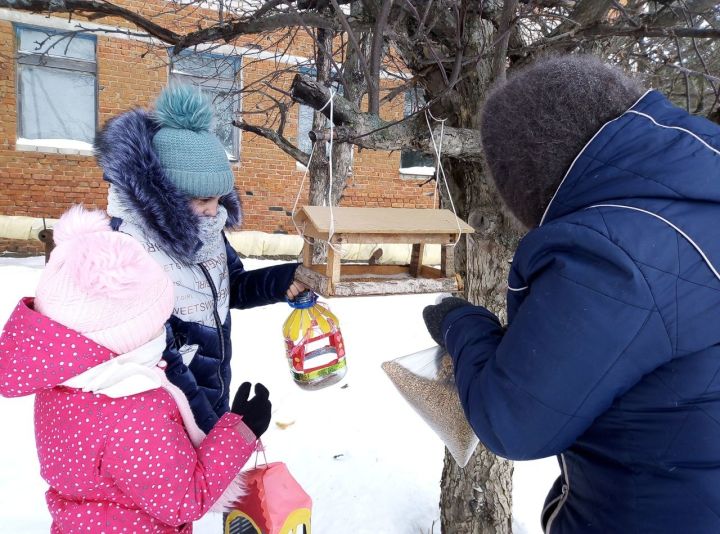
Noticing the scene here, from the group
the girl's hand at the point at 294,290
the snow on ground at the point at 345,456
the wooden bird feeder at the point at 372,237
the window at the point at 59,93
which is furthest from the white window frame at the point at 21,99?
the wooden bird feeder at the point at 372,237

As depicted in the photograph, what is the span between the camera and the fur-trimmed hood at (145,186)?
1502 millimetres

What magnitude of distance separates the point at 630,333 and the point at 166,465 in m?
0.94

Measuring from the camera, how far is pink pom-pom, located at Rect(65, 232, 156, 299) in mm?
1135

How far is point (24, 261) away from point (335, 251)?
6788 mm

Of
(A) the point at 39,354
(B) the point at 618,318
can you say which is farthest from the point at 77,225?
(B) the point at 618,318

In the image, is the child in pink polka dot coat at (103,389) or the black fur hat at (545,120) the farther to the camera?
the child in pink polka dot coat at (103,389)

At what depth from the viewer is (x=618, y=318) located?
32.7 inches

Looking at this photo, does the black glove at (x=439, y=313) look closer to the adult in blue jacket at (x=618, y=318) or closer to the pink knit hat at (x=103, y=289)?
the adult in blue jacket at (x=618, y=318)

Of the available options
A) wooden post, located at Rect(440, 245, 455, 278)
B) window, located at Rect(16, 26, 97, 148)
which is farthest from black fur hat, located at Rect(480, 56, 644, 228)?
window, located at Rect(16, 26, 97, 148)

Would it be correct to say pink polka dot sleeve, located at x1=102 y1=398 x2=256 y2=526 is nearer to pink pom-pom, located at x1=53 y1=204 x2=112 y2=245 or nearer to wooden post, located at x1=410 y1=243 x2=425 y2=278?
pink pom-pom, located at x1=53 y1=204 x2=112 y2=245

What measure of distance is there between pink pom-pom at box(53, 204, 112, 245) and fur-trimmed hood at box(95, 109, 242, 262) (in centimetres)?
21

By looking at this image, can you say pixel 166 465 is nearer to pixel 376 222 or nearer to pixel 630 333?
pixel 376 222

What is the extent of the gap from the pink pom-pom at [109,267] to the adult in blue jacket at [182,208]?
33 centimetres

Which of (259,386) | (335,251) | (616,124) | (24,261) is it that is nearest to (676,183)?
(616,124)
